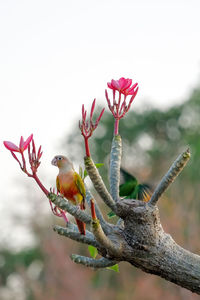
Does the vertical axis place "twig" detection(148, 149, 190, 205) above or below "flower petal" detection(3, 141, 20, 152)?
below

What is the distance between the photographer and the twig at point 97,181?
247 centimetres

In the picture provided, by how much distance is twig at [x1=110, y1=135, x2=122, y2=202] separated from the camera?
2766mm

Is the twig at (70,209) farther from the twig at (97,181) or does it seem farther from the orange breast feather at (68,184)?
the orange breast feather at (68,184)

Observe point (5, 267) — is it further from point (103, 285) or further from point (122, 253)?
point (122, 253)

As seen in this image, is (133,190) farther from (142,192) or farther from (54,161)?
(54,161)

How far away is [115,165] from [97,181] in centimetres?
28

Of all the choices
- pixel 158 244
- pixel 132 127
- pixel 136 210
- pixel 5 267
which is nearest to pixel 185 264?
pixel 158 244

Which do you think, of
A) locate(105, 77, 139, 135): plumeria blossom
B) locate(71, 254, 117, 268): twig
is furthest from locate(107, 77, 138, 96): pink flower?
locate(71, 254, 117, 268): twig

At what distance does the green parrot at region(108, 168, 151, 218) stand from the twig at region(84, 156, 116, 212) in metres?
0.39

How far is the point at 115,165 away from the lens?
280 centimetres

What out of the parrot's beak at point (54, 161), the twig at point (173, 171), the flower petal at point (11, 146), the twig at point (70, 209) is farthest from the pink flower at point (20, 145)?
the twig at point (173, 171)

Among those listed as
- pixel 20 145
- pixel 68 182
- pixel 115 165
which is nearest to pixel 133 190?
pixel 115 165

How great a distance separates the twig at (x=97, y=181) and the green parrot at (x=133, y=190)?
1.26 feet

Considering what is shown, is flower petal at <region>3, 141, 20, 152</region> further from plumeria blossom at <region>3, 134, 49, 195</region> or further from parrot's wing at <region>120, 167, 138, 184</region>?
parrot's wing at <region>120, 167, 138, 184</region>
